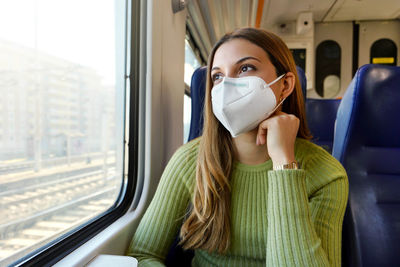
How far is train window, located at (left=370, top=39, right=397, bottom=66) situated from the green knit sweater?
17.9 feet

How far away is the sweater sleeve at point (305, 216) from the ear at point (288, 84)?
12.0 inches

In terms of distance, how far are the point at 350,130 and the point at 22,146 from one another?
1.27 m

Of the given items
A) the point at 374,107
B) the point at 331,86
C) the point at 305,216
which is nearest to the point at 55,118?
the point at 305,216

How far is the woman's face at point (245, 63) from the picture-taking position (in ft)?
3.57

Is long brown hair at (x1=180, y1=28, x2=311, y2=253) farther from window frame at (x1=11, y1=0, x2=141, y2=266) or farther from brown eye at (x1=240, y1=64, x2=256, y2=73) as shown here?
window frame at (x1=11, y1=0, x2=141, y2=266)

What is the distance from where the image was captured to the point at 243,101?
1052 millimetres

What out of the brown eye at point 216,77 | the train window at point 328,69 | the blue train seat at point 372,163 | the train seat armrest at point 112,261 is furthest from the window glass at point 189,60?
the train window at point 328,69

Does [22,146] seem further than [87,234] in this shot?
No

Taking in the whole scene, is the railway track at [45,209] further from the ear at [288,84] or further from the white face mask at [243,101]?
the ear at [288,84]

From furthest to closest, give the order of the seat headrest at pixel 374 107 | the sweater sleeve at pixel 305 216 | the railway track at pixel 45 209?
the seat headrest at pixel 374 107 → the sweater sleeve at pixel 305 216 → the railway track at pixel 45 209

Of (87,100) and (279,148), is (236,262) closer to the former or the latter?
(279,148)

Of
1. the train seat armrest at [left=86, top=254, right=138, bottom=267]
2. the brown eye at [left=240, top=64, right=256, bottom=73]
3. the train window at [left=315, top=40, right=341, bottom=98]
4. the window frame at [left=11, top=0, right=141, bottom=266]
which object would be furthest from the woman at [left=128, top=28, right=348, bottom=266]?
the train window at [left=315, top=40, right=341, bottom=98]

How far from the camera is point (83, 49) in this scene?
1.18 metres

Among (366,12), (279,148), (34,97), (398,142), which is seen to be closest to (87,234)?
(34,97)
